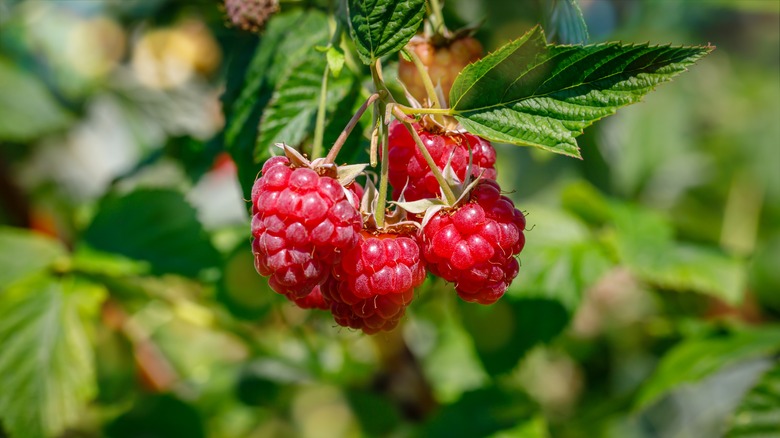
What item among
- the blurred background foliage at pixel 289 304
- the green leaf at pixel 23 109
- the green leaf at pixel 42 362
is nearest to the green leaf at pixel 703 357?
the blurred background foliage at pixel 289 304

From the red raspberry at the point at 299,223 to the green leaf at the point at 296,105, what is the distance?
0.15 meters

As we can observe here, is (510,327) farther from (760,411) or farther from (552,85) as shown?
(552,85)

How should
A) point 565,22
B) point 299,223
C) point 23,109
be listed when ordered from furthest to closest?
point 23,109 < point 565,22 < point 299,223

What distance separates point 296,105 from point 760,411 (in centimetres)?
98

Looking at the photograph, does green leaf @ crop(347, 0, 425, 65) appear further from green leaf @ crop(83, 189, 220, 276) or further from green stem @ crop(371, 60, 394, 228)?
green leaf @ crop(83, 189, 220, 276)

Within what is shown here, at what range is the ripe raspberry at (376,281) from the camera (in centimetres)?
82

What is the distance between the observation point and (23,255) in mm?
1550

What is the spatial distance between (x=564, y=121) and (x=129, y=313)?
1.29m

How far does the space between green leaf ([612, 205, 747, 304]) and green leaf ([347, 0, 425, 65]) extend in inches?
33.0

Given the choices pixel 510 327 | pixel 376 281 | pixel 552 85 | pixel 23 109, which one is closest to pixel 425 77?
pixel 552 85

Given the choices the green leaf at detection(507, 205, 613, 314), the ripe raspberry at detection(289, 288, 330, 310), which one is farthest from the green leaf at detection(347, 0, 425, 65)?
the green leaf at detection(507, 205, 613, 314)

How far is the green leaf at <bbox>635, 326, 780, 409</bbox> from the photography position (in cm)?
134

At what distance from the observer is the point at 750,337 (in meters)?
1.45

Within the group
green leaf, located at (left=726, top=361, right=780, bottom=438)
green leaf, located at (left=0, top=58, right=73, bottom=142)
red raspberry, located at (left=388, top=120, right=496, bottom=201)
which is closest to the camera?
red raspberry, located at (left=388, top=120, right=496, bottom=201)
